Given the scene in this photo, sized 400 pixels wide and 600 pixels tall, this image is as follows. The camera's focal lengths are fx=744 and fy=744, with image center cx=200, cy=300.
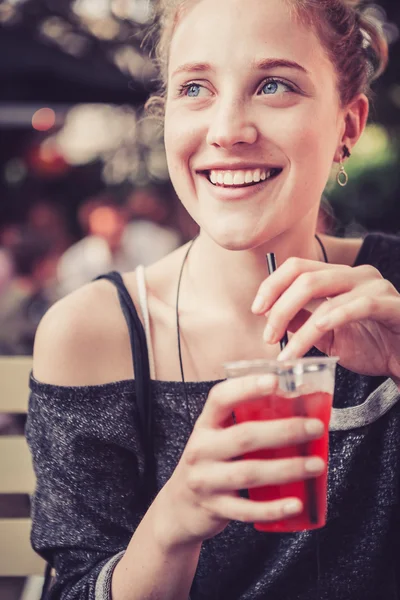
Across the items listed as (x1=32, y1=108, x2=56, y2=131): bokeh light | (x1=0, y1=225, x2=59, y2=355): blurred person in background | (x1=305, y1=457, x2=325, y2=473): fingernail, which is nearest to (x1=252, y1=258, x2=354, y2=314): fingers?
(x1=305, y1=457, x2=325, y2=473): fingernail

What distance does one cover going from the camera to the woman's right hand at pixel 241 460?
1.04m

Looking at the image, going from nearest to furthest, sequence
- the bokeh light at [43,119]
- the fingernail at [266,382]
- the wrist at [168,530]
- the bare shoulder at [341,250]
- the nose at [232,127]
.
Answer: the fingernail at [266,382] < the wrist at [168,530] < the nose at [232,127] < the bare shoulder at [341,250] < the bokeh light at [43,119]

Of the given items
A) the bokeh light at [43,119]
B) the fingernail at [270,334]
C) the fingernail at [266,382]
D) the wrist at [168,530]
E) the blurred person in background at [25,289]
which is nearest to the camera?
the fingernail at [266,382]

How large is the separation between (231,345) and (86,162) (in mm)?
4597

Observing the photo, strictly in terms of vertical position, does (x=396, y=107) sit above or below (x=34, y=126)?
below

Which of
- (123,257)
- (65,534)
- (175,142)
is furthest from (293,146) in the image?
(123,257)

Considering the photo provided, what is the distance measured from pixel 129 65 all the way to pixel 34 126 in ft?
5.31

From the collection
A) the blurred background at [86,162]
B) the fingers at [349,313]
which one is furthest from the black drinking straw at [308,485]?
the blurred background at [86,162]

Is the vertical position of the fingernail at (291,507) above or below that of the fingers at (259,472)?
below

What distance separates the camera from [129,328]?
1.71 metres

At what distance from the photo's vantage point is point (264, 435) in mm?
1044

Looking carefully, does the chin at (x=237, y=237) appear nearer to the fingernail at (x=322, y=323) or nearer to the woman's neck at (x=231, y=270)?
the woman's neck at (x=231, y=270)

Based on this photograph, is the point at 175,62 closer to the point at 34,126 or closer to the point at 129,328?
the point at 129,328

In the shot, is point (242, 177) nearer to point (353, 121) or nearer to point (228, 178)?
point (228, 178)
